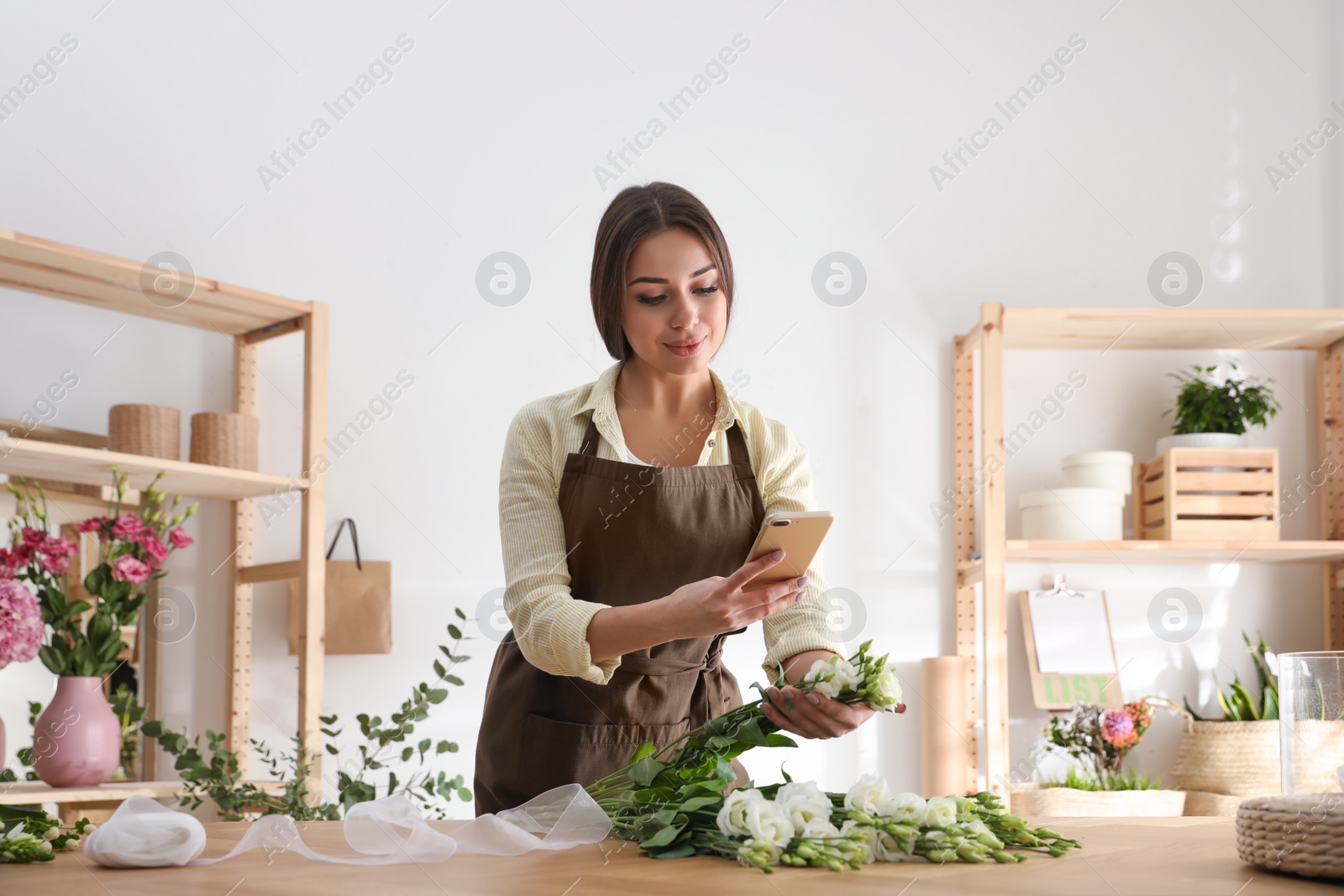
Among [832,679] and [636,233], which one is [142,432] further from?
[832,679]

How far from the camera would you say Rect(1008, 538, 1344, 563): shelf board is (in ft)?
8.86

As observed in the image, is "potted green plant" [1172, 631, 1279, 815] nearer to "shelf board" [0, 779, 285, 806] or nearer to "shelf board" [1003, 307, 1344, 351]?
"shelf board" [1003, 307, 1344, 351]

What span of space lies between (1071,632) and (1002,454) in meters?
0.57

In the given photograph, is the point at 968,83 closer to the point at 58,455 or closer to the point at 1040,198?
the point at 1040,198

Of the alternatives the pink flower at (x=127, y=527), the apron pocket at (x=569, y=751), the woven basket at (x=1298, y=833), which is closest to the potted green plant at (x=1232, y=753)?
the apron pocket at (x=569, y=751)

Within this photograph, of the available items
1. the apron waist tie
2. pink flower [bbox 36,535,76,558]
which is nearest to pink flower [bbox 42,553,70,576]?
pink flower [bbox 36,535,76,558]

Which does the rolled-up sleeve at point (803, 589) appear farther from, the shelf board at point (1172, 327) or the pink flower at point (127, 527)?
the pink flower at point (127, 527)

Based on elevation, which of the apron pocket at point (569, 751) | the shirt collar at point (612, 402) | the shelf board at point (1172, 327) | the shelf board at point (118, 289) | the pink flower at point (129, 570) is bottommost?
the apron pocket at point (569, 751)

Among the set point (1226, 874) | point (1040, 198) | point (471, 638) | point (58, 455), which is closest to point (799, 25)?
point (1040, 198)

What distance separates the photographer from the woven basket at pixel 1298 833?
0.82 metres

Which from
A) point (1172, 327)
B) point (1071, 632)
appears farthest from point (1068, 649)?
point (1172, 327)

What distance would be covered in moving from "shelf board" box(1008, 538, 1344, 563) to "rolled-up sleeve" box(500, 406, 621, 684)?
4.64 ft

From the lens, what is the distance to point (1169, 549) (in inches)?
108

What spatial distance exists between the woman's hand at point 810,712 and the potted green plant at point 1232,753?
183cm
